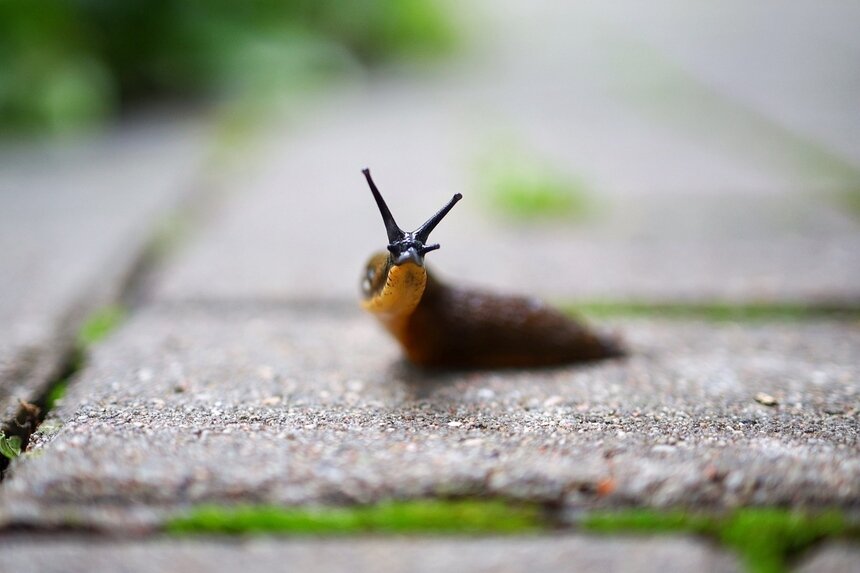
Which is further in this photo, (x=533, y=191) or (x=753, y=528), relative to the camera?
(x=533, y=191)

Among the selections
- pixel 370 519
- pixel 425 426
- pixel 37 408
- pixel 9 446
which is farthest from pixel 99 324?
pixel 370 519

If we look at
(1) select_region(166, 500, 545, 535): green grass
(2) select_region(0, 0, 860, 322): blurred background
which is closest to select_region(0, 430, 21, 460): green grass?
(1) select_region(166, 500, 545, 535): green grass

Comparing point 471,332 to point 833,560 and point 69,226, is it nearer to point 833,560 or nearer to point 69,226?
point 833,560

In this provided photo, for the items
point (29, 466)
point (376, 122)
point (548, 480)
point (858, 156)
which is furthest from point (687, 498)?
point (376, 122)

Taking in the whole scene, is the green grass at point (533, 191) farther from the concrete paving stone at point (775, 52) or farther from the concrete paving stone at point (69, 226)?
the concrete paving stone at point (69, 226)

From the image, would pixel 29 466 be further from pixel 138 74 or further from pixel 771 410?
pixel 138 74

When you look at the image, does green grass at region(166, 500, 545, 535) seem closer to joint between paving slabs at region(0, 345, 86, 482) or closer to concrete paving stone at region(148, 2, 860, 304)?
joint between paving slabs at region(0, 345, 86, 482)

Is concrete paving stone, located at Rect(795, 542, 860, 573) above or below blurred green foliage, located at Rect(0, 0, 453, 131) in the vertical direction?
below
